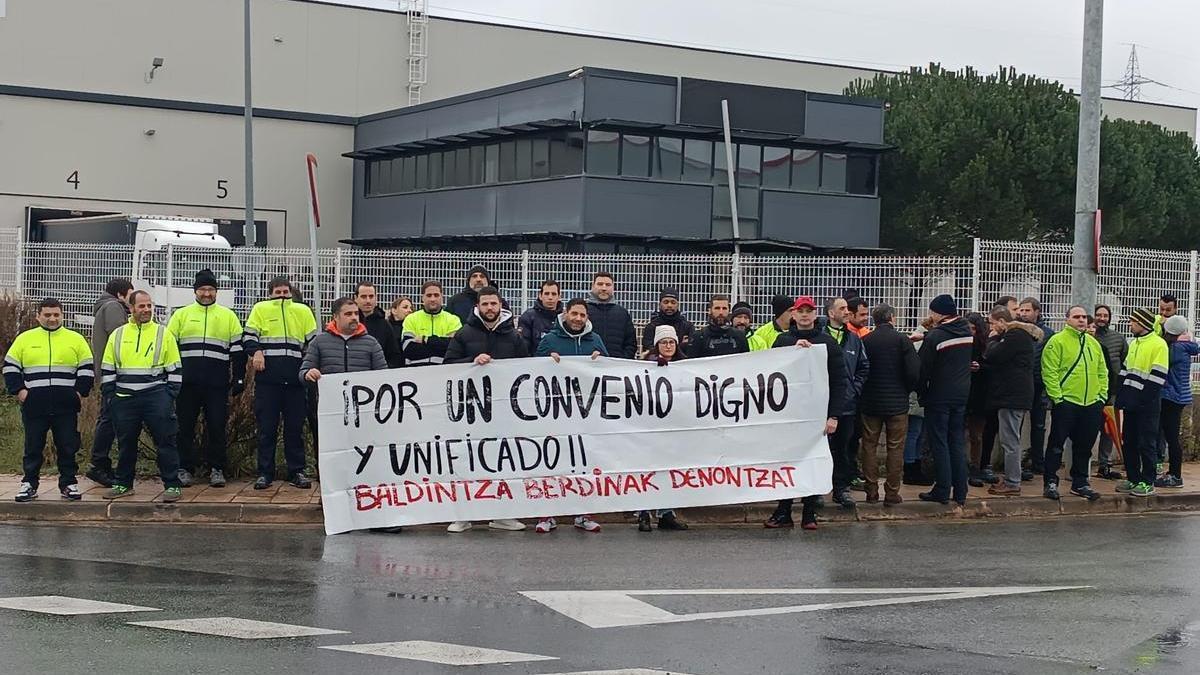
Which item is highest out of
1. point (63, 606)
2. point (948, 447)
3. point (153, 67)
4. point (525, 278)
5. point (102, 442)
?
point (153, 67)

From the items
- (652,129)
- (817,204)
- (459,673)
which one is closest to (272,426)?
(459,673)

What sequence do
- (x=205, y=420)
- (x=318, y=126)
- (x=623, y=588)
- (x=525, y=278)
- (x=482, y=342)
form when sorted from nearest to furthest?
(x=623, y=588), (x=482, y=342), (x=205, y=420), (x=525, y=278), (x=318, y=126)

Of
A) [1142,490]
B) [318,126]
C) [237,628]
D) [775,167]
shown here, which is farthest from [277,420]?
[318,126]

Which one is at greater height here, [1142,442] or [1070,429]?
[1070,429]

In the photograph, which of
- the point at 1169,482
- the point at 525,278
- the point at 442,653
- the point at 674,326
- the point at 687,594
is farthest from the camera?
the point at 525,278

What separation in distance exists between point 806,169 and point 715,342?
31141 millimetres

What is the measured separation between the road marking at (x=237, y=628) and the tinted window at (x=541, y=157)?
3420cm

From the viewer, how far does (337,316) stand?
12562 mm

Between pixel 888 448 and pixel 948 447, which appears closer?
pixel 888 448

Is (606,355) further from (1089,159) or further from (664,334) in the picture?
(1089,159)

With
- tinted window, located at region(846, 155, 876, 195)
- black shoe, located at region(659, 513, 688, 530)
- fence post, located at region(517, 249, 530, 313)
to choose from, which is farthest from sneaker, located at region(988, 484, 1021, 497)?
tinted window, located at region(846, 155, 876, 195)

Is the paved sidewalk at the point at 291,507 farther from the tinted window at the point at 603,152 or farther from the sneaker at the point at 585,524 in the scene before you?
the tinted window at the point at 603,152

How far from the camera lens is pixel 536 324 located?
13297 mm

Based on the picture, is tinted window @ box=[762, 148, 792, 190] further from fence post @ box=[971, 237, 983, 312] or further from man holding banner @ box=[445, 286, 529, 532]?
man holding banner @ box=[445, 286, 529, 532]
